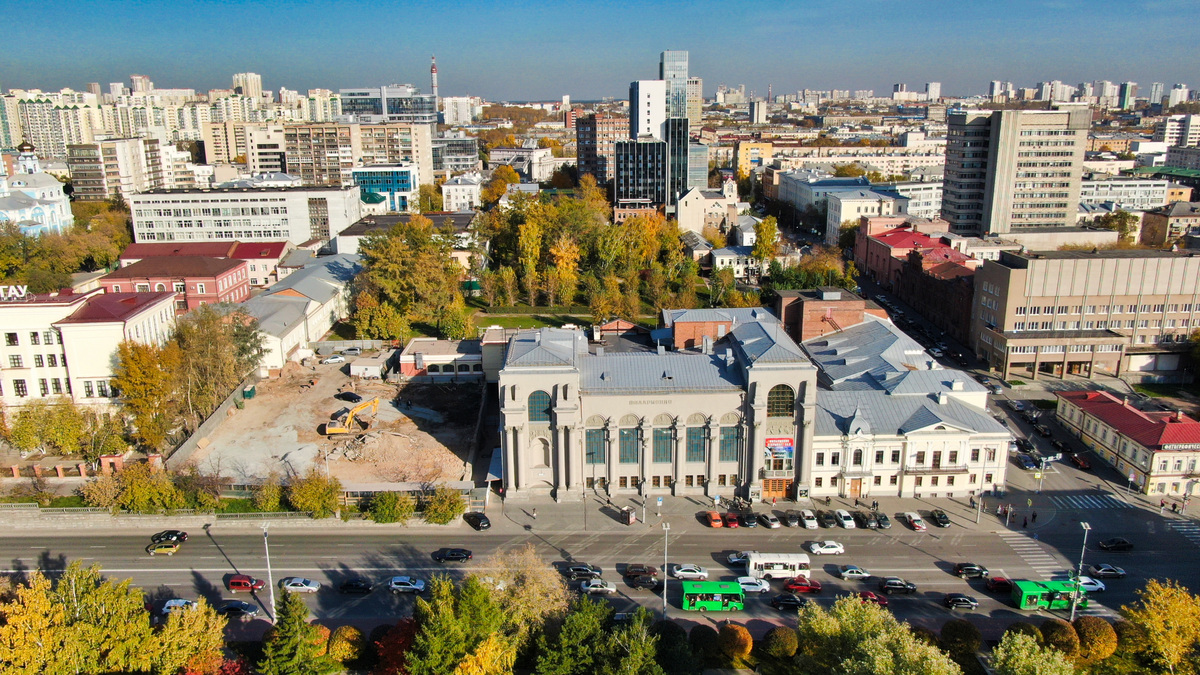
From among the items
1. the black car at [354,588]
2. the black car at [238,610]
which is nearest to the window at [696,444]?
the black car at [354,588]

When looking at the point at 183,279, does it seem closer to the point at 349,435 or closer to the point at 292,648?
the point at 349,435

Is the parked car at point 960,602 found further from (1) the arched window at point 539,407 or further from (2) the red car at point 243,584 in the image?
(2) the red car at point 243,584

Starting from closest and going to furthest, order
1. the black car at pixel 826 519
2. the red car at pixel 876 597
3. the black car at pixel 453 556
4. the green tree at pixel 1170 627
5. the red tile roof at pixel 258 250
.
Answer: the green tree at pixel 1170 627
the red car at pixel 876 597
the black car at pixel 453 556
the black car at pixel 826 519
the red tile roof at pixel 258 250

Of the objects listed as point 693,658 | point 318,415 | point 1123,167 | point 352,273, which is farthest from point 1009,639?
point 1123,167

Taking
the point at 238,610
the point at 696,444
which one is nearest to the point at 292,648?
the point at 238,610

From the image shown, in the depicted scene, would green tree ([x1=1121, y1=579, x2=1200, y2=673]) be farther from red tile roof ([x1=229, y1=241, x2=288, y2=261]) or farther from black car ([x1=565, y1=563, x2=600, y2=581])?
red tile roof ([x1=229, y1=241, x2=288, y2=261])

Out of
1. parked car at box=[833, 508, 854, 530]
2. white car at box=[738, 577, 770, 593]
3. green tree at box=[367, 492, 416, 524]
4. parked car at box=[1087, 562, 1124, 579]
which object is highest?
green tree at box=[367, 492, 416, 524]

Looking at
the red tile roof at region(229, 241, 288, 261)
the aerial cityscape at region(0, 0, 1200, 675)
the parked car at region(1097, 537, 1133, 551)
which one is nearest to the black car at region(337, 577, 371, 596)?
the aerial cityscape at region(0, 0, 1200, 675)
